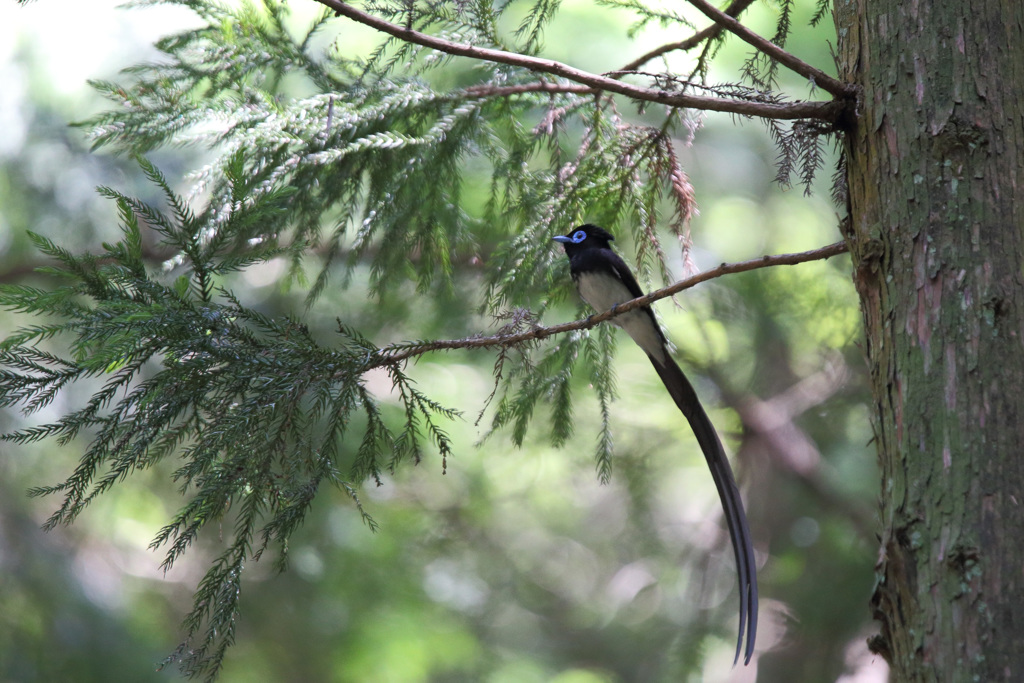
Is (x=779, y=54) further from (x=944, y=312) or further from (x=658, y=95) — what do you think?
(x=944, y=312)

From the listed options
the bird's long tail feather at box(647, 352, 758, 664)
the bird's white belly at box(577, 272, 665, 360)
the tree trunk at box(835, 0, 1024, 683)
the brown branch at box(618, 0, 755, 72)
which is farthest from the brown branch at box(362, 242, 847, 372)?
the brown branch at box(618, 0, 755, 72)

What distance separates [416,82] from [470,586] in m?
5.39

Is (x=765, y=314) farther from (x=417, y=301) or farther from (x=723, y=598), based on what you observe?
(x=417, y=301)

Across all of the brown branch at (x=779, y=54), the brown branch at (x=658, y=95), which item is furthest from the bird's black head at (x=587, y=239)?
the brown branch at (x=779, y=54)

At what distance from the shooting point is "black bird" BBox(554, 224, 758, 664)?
232 cm

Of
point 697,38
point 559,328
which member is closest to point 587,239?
point 697,38

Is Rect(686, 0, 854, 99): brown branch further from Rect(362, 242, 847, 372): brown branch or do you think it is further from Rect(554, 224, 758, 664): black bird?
Rect(554, 224, 758, 664): black bird

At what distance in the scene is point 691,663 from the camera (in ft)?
18.8

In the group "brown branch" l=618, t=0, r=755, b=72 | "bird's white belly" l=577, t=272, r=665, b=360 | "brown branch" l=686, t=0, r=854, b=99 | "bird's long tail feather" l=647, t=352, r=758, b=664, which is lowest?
"bird's long tail feather" l=647, t=352, r=758, b=664

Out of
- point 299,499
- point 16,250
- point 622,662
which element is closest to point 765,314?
point 622,662

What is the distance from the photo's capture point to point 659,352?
354 centimetres

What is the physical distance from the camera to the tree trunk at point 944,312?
5.54ft

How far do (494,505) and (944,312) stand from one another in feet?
20.8

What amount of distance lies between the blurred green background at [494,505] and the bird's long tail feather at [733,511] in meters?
2.72
